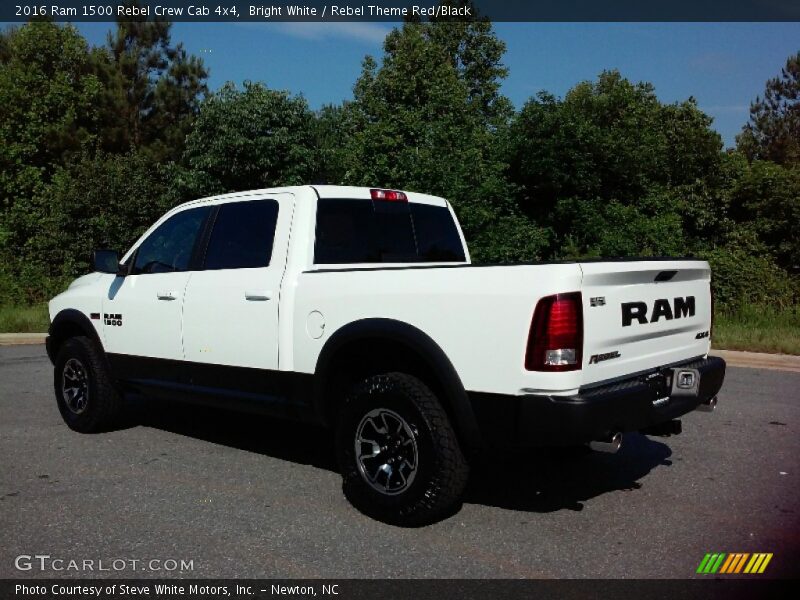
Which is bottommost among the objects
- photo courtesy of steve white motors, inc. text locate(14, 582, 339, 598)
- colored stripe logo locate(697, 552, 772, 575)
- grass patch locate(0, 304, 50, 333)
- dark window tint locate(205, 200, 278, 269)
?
grass patch locate(0, 304, 50, 333)

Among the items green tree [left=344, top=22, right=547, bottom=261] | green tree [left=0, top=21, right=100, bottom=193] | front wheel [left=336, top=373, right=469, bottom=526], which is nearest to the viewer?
front wheel [left=336, top=373, right=469, bottom=526]

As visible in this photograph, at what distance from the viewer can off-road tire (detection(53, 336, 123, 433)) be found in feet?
20.6

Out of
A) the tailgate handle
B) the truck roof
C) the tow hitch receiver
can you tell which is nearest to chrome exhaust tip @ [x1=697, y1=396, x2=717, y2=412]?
the tow hitch receiver

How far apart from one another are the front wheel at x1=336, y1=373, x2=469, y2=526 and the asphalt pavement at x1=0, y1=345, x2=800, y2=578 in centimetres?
14

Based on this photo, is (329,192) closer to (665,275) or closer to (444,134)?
(665,275)

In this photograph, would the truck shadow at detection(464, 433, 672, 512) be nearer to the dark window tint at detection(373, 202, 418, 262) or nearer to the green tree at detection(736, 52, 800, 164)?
the dark window tint at detection(373, 202, 418, 262)

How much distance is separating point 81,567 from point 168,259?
2726 mm

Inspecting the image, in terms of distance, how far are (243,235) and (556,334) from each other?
256cm

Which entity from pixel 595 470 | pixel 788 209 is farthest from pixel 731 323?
pixel 788 209

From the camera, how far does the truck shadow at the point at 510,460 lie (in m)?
4.84

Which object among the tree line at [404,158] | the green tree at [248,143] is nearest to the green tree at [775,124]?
the tree line at [404,158]

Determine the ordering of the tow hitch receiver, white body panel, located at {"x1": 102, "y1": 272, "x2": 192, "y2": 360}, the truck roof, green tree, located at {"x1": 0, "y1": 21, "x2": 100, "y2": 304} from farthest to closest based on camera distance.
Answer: green tree, located at {"x1": 0, "y1": 21, "x2": 100, "y2": 304}, white body panel, located at {"x1": 102, "y1": 272, "x2": 192, "y2": 360}, the truck roof, the tow hitch receiver

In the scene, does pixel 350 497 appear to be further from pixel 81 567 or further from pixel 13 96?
pixel 13 96

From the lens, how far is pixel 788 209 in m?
33.6
